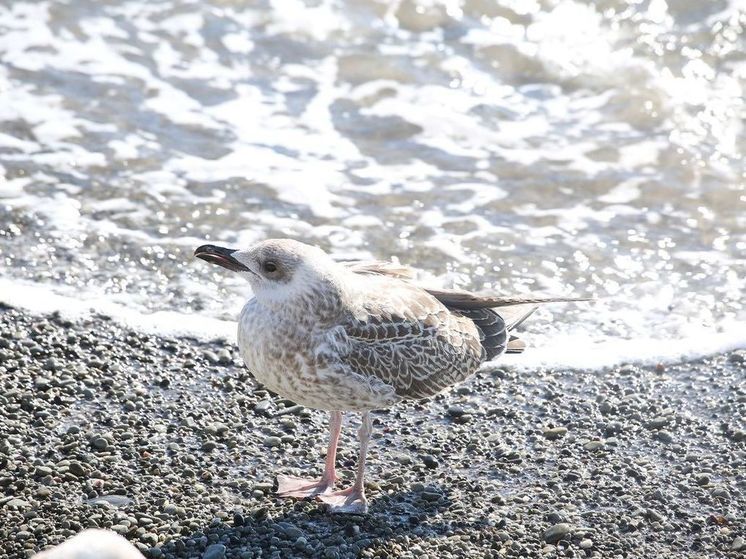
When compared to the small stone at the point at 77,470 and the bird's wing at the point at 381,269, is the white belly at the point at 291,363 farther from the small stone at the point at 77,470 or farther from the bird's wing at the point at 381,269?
the small stone at the point at 77,470

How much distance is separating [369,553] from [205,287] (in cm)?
352

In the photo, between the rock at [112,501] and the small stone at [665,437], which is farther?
the small stone at [665,437]

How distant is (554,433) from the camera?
7.01m

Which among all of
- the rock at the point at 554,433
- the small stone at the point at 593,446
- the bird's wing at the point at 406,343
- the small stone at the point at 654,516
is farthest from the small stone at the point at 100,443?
the small stone at the point at 654,516

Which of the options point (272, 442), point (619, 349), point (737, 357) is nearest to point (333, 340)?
point (272, 442)

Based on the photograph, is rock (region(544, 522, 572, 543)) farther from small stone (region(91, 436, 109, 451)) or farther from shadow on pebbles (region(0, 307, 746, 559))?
small stone (region(91, 436, 109, 451))

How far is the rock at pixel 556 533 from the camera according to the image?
237 inches

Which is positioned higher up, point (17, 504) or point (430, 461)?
point (430, 461)

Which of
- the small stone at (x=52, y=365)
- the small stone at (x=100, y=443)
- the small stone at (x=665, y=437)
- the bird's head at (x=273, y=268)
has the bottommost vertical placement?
the small stone at (x=52, y=365)

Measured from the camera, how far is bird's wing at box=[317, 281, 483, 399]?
614 cm

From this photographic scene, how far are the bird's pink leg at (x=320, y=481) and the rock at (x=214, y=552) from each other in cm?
65

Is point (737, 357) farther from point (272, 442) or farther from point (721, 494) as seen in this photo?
point (272, 442)

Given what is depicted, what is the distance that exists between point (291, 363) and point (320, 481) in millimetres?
774

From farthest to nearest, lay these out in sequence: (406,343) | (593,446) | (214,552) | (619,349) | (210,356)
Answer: (619,349)
(210,356)
(593,446)
(406,343)
(214,552)
